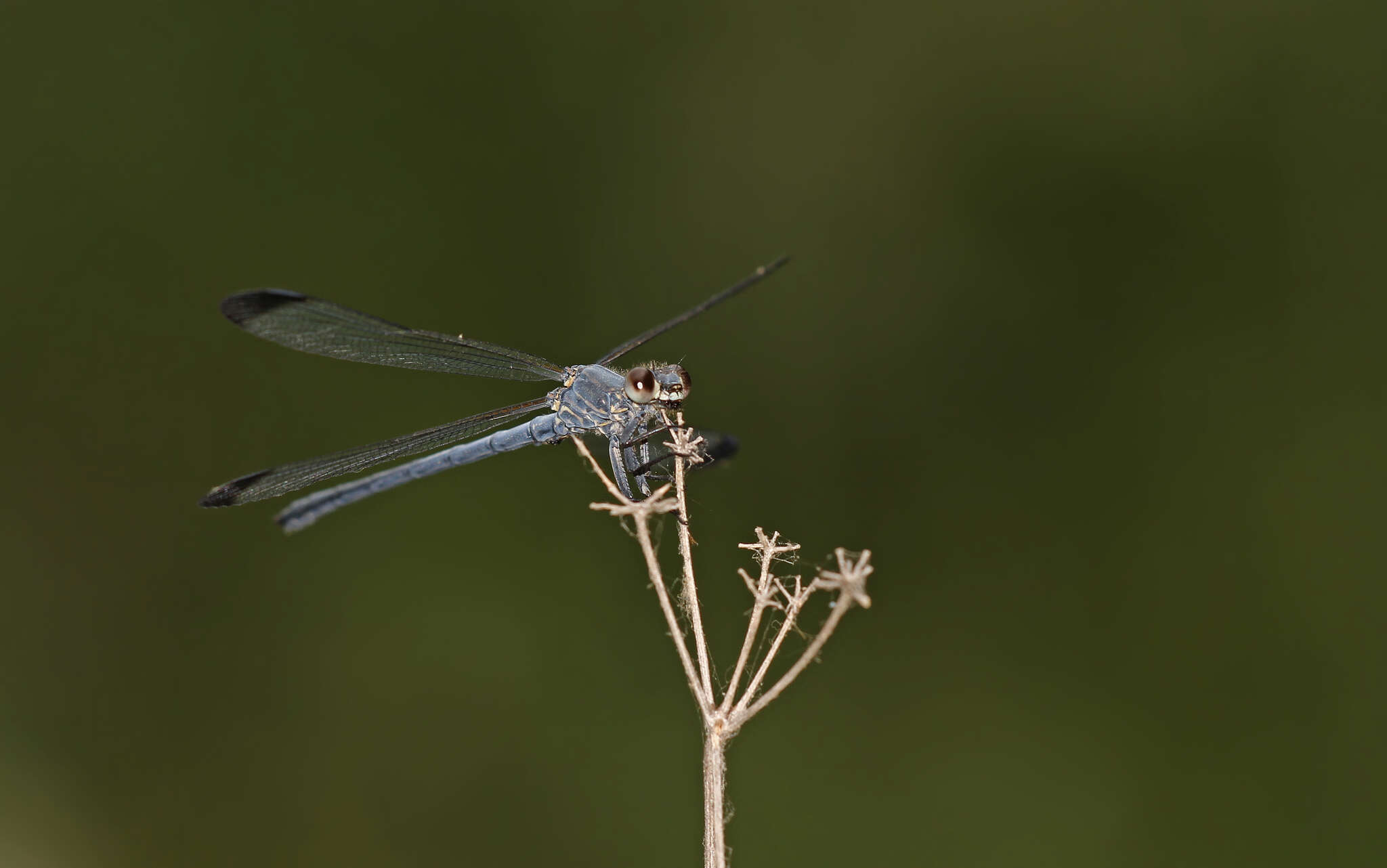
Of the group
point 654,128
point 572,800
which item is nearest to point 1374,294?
point 654,128

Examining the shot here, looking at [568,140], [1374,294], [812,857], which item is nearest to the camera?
[812,857]

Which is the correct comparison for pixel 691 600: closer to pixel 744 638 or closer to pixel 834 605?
pixel 744 638

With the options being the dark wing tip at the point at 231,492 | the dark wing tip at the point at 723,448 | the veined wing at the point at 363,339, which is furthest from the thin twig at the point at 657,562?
the dark wing tip at the point at 231,492

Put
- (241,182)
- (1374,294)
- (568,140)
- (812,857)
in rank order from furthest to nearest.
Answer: (568,140)
(241,182)
(1374,294)
(812,857)

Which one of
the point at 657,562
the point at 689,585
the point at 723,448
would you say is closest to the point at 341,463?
the point at 723,448

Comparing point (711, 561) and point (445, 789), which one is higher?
point (711, 561)

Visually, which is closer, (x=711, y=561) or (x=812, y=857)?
(x=812, y=857)

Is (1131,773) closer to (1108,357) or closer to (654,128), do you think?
(1108,357)
